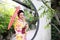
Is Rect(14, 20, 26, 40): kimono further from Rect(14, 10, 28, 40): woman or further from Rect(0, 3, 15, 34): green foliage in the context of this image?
Rect(0, 3, 15, 34): green foliage

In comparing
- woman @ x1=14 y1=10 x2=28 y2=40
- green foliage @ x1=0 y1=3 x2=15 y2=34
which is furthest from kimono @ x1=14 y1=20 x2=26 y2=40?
green foliage @ x1=0 y1=3 x2=15 y2=34

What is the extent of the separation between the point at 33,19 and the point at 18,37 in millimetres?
483

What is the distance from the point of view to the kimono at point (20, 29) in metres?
4.41

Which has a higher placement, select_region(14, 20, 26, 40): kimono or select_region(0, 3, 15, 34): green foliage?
select_region(0, 3, 15, 34): green foliage

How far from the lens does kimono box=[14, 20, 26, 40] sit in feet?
14.5

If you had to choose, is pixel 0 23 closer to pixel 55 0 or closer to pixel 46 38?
pixel 46 38

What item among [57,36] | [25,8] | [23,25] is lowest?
[57,36]

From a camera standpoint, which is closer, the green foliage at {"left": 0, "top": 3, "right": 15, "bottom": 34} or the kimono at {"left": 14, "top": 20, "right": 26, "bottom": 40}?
the green foliage at {"left": 0, "top": 3, "right": 15, "bottom": 34}

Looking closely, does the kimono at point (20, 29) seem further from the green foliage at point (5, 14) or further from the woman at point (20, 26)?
the green foliage at point (5, 14)

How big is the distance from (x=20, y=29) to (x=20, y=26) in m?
0.06

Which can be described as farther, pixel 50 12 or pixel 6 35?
pixel 6 35

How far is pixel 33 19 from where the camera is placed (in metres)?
4.71

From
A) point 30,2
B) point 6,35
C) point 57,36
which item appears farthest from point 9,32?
point 57,36

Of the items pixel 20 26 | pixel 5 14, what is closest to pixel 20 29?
pixel 20 26
